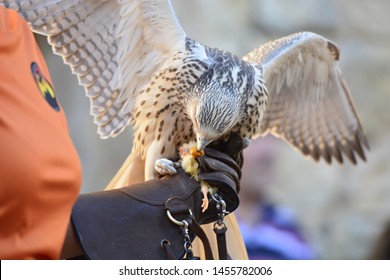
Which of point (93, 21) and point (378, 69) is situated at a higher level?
point (93, 21)

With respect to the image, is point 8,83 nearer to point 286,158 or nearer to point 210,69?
point 210,69

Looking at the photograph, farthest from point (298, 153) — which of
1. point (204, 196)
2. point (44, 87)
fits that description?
Answer: point (44, 87)

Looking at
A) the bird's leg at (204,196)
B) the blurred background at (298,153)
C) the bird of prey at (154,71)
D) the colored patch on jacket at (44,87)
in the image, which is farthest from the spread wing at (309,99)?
the colored patch on jacket at (44,87)

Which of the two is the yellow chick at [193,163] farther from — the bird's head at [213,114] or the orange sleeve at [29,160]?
the orange sleeve at [29,160]

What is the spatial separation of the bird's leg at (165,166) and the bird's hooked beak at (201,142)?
0.09 metres

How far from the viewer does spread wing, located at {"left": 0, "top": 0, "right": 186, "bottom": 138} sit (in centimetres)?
282

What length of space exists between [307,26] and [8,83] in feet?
17.5

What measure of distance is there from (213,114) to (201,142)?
0.13 metres

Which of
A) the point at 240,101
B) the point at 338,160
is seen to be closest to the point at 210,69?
the point at 240,101

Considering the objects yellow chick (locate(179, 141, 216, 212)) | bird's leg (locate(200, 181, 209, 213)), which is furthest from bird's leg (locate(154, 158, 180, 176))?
bird's leg (locate(200, 181, 209, 213))

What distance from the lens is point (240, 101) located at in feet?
8.78

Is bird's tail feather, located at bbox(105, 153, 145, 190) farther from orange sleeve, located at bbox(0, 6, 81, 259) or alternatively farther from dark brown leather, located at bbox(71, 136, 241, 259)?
orange sleeve, located at bbox(0, 6, 81, 259)

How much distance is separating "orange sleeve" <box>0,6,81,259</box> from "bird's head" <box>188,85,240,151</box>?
1.18 m

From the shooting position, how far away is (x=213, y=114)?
8.31 feet
